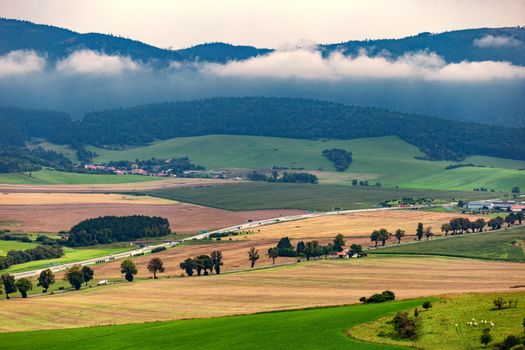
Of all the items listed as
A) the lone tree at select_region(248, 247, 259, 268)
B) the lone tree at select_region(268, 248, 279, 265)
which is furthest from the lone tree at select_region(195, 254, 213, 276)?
the lone tree at select_region(268, 248, 279, 265)

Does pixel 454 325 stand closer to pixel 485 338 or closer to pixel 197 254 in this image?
pixel 485 338

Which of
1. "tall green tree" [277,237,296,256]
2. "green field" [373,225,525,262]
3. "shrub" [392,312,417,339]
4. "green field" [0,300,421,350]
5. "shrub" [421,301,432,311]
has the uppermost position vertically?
"shrub" [421,301,432,311]

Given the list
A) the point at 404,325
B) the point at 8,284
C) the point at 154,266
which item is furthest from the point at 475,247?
the point at 404,325

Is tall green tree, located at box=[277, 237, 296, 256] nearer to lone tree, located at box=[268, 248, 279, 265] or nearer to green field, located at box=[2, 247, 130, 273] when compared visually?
lone tree, located at box=[268, 248, 279, 265]

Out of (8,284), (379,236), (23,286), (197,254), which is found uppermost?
(379,236)

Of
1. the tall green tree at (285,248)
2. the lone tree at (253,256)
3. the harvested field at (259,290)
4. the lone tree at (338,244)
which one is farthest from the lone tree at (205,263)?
the lone tree at (338,244)

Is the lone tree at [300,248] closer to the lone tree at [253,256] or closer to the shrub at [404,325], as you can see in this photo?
the lone tree at [253,256]

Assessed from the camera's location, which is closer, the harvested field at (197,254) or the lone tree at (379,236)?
the harvested field at (197,254)
